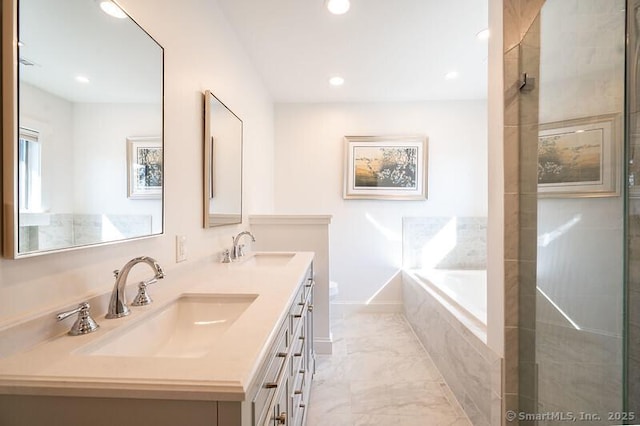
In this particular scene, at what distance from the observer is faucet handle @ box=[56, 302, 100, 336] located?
813 millimetres

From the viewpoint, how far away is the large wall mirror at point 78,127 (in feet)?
2.36

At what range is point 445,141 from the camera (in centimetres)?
356

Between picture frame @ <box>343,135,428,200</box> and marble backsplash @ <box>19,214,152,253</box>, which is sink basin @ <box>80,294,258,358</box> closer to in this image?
marble backsplash @ <box>19,214,152,253</box>

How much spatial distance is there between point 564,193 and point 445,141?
8.35 ft

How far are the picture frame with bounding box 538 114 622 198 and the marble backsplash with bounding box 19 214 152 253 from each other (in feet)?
5.37

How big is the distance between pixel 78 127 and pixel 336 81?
101 inches

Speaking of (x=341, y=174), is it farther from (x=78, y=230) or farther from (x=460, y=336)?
(x=78, y=230)

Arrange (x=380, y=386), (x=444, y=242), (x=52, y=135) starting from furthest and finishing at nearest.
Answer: (x=444, y=242)
(x=380, y=386)
(x=52, y=135)

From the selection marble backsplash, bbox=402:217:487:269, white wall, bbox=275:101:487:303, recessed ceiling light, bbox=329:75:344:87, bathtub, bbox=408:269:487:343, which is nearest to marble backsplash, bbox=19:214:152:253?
bathtub, bbox=408:269:487:343

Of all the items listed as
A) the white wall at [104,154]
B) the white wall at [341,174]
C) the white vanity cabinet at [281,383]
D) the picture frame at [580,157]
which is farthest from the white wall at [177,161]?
the picture frame at [580,157]

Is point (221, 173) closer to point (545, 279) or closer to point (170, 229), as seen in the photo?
point (170, 229)

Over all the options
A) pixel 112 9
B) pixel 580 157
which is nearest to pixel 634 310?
pixel 580 157

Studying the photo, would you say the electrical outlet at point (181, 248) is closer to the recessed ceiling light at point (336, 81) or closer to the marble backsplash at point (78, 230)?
the marble backsplash at point (78, 230)

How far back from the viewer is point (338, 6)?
1.93 metres
